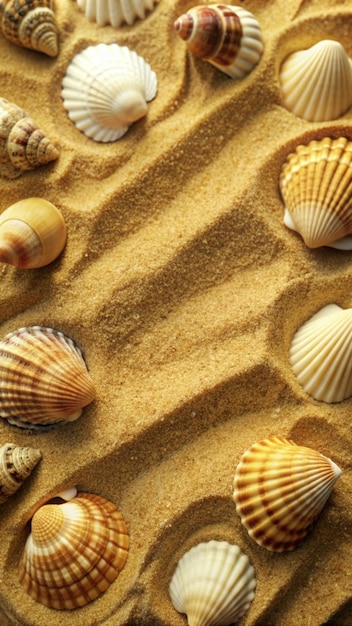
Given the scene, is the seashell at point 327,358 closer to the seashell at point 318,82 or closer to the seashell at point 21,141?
the seashell at point 318,82

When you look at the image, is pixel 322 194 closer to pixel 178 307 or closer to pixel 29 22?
pixel 178 307

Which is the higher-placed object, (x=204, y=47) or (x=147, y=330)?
(x=204, y=47)

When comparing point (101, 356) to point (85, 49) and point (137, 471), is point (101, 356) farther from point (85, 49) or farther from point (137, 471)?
point (85, 49)

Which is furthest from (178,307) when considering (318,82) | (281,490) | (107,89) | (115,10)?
(115,10)

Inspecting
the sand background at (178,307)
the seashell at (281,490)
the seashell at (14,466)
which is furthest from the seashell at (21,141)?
the seashell at (281,490)

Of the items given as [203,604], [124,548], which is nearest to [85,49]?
[124,548]

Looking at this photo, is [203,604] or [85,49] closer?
[203,604]
